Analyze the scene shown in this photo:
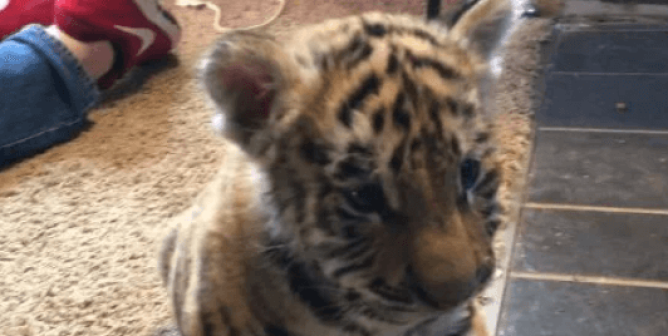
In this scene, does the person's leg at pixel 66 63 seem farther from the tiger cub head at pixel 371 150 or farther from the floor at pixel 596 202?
the tiger cub head at pixel 371 150

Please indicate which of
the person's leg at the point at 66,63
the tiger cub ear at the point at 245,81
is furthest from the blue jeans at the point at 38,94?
the tiger cub ear at the point at 245,81

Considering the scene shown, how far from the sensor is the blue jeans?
223cm

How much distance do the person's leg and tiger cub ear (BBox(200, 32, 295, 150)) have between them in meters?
1.36

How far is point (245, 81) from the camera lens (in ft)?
3.29

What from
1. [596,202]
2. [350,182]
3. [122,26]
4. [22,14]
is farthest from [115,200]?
[350,182]

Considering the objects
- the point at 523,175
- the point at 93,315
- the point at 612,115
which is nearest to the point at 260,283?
the point at 93,315

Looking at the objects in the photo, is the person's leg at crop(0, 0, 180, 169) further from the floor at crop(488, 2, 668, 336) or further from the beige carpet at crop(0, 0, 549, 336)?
the floor at crop(488, 2, 668, 336)

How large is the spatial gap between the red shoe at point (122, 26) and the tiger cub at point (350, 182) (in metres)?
1.43

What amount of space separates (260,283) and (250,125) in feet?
0.64

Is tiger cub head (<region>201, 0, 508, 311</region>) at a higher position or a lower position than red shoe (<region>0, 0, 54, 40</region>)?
higher

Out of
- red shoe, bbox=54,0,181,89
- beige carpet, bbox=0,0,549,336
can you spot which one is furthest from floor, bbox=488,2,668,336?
red shoe, bbox=54,0,181,89

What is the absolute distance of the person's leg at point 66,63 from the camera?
2.24 metres

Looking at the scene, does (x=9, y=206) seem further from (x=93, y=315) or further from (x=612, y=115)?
(x=612, y=115)

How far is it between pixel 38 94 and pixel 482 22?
4.90ft
